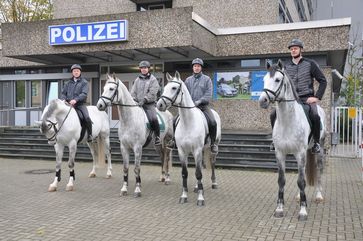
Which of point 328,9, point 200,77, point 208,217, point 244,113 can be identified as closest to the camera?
point 208,217

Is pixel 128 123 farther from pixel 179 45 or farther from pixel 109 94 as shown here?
pixel 179 45

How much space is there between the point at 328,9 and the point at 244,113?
36.9 metres

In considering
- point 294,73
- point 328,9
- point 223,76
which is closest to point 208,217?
point 294,73

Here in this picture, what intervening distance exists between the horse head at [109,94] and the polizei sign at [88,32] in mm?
7286

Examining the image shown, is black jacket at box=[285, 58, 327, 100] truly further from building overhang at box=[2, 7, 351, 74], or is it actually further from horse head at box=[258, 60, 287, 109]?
building overhang at box=[2, 7, 351, 74]

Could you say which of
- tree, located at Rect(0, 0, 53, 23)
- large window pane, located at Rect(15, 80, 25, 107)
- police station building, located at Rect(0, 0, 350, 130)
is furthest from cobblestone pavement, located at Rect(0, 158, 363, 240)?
tree, located at Rect(0, 0, 53, 23)

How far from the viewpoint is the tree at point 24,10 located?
29750 millimetres

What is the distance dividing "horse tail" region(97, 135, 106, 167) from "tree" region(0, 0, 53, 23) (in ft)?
73.5

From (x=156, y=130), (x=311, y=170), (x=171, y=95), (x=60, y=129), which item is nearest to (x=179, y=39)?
(x=156, y=130)

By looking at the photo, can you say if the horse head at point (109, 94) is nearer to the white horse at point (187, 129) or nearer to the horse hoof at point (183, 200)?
the white horse at point (187, 129)

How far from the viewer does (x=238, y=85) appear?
18.0 m

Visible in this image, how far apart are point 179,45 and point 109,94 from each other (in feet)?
23.5

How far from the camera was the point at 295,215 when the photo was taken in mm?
7133

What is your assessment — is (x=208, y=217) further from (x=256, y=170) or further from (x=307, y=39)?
(x=307, y=39)
